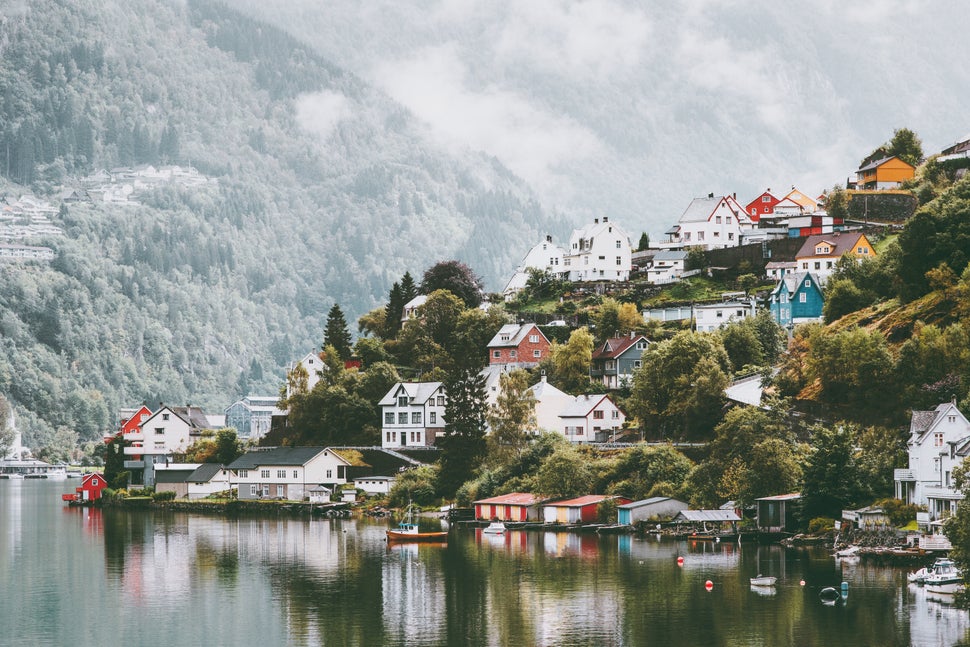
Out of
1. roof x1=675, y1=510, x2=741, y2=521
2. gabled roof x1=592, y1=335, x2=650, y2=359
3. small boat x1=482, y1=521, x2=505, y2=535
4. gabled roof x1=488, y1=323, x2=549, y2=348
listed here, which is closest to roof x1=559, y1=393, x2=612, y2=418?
gabled roof x1=592, y1=335, x2=650, y2=359

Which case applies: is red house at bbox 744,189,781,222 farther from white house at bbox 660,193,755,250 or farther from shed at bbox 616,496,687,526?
shed at bbox 616,496,687,526

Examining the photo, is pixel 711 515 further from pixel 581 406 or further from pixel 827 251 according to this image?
pixel 827 251

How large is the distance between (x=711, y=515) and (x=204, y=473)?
181ft

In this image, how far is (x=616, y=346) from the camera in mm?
114125

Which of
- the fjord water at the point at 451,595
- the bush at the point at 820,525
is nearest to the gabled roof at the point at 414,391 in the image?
the fjord water at the point at 451,595

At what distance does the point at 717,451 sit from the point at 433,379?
4060 cm

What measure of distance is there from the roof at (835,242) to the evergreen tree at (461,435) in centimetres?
3335

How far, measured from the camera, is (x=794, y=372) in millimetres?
93188

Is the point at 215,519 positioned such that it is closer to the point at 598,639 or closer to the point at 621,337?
the point at 621,337

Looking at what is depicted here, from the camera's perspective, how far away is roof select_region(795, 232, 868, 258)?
117m

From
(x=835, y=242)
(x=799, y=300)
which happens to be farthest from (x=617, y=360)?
(x=835, y=242)

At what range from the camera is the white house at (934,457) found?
224 ft

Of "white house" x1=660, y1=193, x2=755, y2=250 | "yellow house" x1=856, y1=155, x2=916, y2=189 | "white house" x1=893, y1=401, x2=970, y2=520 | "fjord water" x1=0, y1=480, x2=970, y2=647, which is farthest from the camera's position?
"white house" x1=660, y1=193, x2=755, y2=250

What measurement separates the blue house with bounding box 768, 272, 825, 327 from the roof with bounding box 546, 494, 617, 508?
27072 mm
